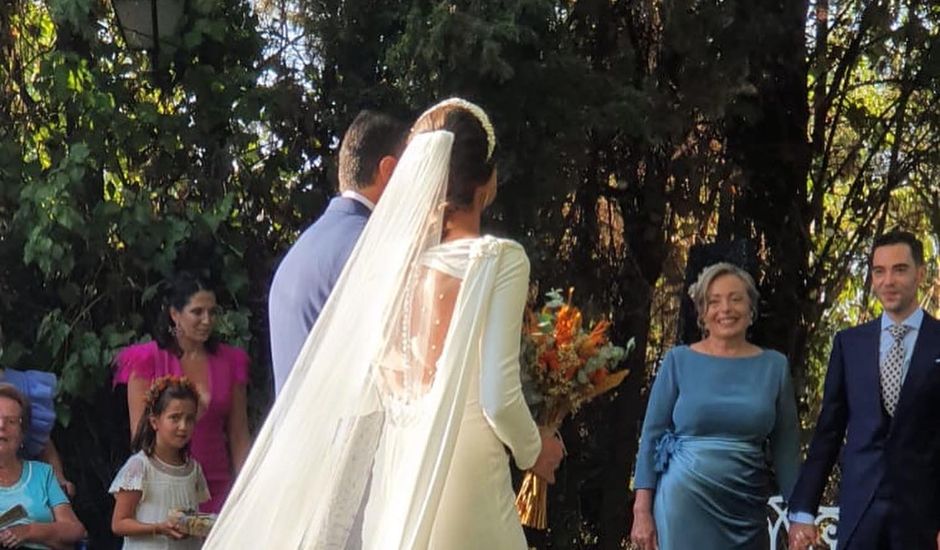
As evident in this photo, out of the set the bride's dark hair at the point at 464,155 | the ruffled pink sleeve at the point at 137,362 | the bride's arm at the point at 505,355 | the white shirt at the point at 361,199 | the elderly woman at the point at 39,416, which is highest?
the bride's dark hair at the point at 464,155

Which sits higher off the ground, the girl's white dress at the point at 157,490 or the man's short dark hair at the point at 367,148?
the man's short dark hair at the point at 367,148

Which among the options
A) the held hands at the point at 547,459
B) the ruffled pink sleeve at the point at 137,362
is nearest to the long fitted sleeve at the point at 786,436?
the held hands at the point at 547,459

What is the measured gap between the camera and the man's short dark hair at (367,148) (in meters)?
4.46

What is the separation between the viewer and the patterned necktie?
516 cm

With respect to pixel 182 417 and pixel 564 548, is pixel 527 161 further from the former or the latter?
pixel 564 548

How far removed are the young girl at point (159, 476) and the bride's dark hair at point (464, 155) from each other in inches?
88.1

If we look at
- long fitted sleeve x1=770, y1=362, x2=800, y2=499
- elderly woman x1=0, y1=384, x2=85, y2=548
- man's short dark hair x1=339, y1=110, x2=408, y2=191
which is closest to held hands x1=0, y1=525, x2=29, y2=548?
elderly woman x1=0, y1=384, x2=85, y2=548

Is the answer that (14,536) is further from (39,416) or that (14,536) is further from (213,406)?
(213,406)

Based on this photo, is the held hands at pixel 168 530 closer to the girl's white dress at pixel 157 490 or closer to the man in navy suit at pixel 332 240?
the girl's white dress at pixel 157 490

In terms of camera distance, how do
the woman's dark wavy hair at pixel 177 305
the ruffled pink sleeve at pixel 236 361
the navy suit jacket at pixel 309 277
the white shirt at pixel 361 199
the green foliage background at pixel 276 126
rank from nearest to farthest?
the navy suit jacket at pixel 309 277 < the white shirt at pixel 361 199 < the woman's dark wavy hair at pixel 177 305 < the ruffled pink sleeve at pixel 236 361 < the green foliage background at pixel 276 126

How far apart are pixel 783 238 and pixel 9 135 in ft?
14.5

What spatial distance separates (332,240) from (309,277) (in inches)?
4.7

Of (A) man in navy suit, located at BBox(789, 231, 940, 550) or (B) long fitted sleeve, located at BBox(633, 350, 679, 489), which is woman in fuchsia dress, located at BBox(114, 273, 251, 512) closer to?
(B) long fitted sleeve, located at BBox(633, 350, 679, 489)

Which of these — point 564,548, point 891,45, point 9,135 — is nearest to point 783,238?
point 891,45
